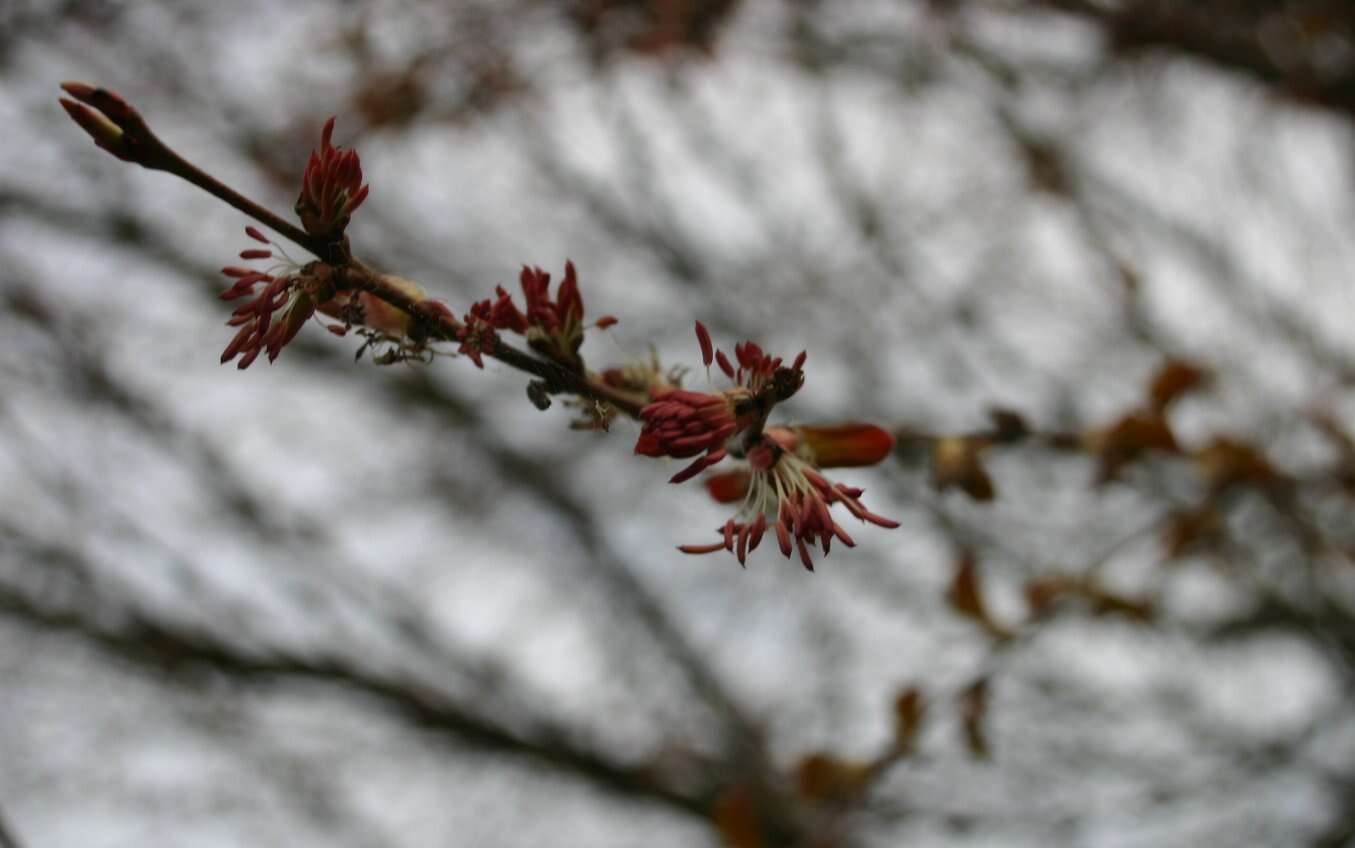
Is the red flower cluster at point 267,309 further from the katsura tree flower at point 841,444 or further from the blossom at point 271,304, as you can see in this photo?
the katsura tree flower at point 841,444

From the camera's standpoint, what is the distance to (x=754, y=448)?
1.23m

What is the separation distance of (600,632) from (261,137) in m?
3.03

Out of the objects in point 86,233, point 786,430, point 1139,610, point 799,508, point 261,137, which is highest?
point 261,137

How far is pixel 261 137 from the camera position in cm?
499

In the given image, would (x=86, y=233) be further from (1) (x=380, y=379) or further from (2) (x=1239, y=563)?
(2) (x=1239, y=563)

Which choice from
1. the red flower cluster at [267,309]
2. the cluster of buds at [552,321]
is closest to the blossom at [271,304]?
the red flower cluster at [267,309]

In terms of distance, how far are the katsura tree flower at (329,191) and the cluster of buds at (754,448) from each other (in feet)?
1.21

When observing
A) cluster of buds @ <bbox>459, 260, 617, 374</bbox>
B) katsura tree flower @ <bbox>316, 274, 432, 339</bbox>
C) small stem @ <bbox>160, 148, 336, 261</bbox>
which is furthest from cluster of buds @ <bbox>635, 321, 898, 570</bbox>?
small stem @ <bbox>160, 148, 336, 261</bbox>

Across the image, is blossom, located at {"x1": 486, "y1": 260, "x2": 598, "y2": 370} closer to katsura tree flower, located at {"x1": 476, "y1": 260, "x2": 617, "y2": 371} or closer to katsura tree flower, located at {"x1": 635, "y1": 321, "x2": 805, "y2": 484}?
katsura tree flower, located at {"x1": 476, "y1": 260, "x2": 617, "y2": 371}

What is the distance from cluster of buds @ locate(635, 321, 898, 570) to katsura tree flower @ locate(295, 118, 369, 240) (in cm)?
A: 37

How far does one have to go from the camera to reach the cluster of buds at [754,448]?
1.11m

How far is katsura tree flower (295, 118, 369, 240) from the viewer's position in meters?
1.05

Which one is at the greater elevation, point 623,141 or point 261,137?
point 623,141

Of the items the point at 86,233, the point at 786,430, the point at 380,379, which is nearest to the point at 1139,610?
the point at 786,430
